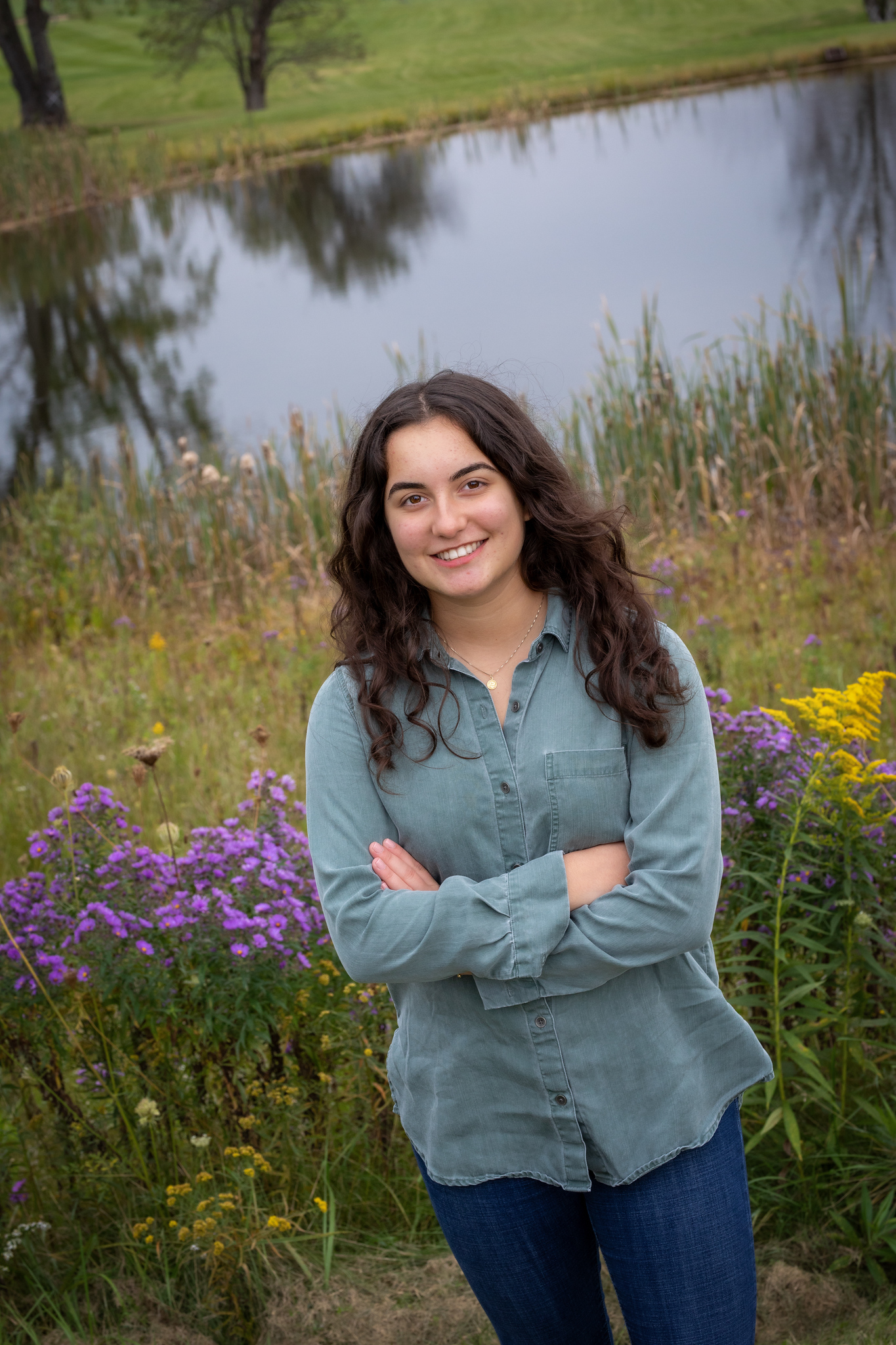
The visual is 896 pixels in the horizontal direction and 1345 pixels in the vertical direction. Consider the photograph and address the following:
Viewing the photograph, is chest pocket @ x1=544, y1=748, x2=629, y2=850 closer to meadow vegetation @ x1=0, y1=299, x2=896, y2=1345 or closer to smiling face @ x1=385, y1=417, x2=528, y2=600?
smiling face @ x1=385, y1=417, x2=528, y2=600

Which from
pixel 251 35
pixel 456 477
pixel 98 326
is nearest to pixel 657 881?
pixel 456 477

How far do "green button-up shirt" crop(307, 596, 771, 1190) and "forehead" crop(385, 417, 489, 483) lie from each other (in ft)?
0.79

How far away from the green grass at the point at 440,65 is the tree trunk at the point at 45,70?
0.95 metres

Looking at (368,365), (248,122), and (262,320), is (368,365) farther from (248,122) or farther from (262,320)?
(248,122)

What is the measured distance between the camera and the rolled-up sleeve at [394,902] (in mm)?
1328

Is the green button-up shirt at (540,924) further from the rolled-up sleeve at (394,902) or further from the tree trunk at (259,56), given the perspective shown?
the tree trunk at (259,56)

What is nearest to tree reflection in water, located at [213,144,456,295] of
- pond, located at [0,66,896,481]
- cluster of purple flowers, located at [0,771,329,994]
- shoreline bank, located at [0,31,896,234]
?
pond, located at [0,66,896,481]

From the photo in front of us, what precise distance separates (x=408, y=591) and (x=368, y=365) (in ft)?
46.7

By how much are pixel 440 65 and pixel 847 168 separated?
631 inches

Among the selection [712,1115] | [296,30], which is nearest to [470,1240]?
[712,1115]

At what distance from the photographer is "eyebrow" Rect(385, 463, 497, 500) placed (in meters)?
1.42

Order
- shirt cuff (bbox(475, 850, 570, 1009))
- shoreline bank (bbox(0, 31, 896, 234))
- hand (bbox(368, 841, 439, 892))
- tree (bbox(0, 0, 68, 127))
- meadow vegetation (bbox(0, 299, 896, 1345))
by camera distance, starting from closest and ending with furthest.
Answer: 1. shirt cuff (bbox(475, 850, 570, 1009))
2. hand (bbox(368, 841, 439, 892))
3. meadow vegetation (bbox(0, 299, 896, 1345))
4. shoreline bank (bbox(0, 31, 896, 234))
5. tree (bbox(0, 0, 68, 127))

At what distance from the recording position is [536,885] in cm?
134

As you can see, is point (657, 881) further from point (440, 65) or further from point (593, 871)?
point (440, 65)
